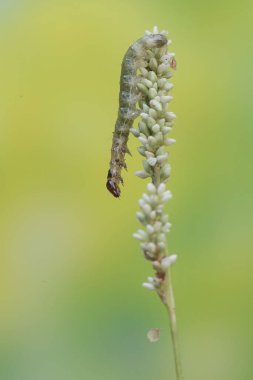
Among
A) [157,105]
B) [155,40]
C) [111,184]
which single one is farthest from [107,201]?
[157,105]

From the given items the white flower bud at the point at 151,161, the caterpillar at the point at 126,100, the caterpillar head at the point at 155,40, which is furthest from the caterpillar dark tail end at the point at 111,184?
the white flower bud at the point at 151,161

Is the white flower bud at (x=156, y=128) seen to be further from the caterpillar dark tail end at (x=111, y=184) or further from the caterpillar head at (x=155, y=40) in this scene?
the caterpillar dark tail end at (x=111, y=184)

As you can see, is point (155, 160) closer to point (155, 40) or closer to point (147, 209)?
point (147, 209)

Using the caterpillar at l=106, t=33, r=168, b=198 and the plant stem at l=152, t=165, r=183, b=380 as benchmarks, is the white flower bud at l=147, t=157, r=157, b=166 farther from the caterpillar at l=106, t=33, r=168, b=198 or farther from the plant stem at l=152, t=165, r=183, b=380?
the caterpillar at l=106, t=33, r=168, b=198

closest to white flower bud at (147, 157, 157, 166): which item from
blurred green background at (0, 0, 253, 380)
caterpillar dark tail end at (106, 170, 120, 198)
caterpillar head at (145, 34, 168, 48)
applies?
caterpillar head at (145, 34, 168, 48)

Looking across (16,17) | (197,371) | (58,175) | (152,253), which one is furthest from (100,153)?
(152,253)
